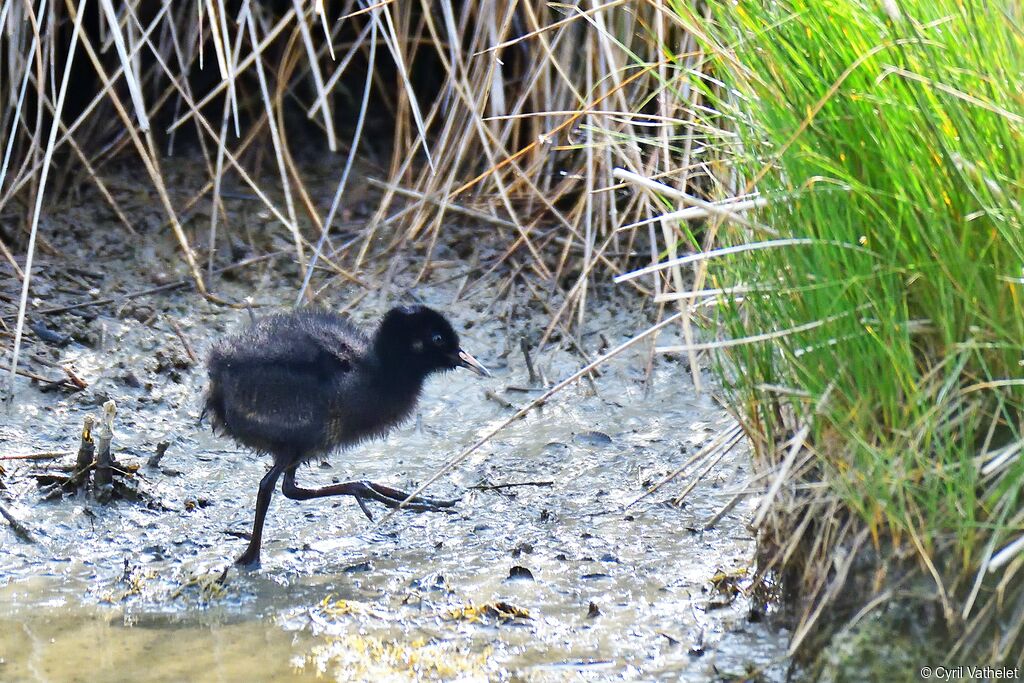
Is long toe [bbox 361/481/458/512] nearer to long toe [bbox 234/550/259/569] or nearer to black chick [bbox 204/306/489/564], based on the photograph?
black chick [bbox 204/306/489/564]

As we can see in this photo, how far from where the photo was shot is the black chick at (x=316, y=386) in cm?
433

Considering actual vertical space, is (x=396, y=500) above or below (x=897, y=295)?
below

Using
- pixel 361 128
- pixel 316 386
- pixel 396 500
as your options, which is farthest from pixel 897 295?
pixel 361 128

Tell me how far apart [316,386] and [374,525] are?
0.48 metres

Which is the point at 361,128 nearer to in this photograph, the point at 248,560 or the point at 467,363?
the point at 467,363

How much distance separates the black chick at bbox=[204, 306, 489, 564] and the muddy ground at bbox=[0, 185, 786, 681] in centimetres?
22

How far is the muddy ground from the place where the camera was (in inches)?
135

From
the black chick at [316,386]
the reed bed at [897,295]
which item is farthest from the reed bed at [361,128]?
the reed bed at [897,295]

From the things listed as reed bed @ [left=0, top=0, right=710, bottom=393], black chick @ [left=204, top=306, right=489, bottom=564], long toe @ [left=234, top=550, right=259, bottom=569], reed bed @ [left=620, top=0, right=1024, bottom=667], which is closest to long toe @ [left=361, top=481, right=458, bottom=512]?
black chick @ [left=204, top=306, right=489, bottom=564]

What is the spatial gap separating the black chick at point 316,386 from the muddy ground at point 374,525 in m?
0.22

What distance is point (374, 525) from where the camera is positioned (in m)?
4.37

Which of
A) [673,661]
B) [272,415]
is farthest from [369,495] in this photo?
[673,661]

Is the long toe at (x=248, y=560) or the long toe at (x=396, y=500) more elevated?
the long toe at (x=396, y=500)

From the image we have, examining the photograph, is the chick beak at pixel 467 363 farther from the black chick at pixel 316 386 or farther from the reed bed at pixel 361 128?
the reed bed at pixel 361 128
